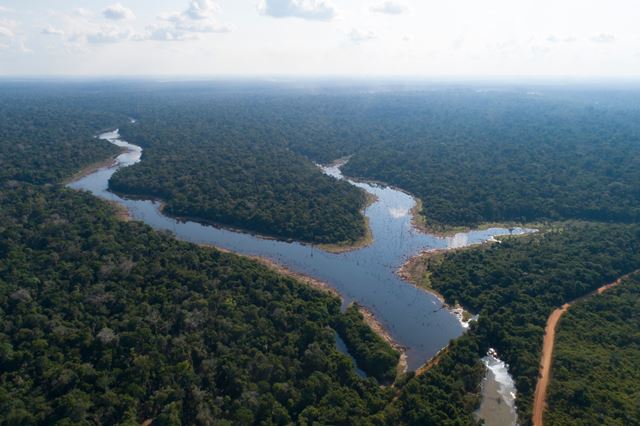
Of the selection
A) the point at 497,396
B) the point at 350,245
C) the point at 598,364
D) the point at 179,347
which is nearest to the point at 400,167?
the point at 350,245

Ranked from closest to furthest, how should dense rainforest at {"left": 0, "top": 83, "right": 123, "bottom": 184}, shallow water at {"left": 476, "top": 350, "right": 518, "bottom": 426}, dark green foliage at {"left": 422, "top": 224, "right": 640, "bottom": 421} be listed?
shallow water at {"left": 476, "top": 350, "right": 518, "bottom": 426} < dark green foliage at {"left": 422, "top": 224, "right": 640, "bottom": 421} < dense rainforest at {"left": 0, "top": 83, "right": 123, "bottom": 184}

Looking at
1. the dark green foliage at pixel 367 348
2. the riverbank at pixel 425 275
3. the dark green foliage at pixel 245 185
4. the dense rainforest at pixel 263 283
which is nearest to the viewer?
the dense rainforest at pixel 263 283

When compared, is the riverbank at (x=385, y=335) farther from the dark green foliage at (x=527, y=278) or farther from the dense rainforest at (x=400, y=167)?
the dense rainforest at (x=400, y=167)

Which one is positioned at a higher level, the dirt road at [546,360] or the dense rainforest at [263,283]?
the dense rainforest at [263,283]

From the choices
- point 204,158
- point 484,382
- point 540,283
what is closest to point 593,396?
point 484,382

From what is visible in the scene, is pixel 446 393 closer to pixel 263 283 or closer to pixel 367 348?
pixel 367 348

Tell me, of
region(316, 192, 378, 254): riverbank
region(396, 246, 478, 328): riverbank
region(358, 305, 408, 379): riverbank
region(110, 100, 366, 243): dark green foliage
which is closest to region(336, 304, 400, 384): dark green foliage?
region(358, 305, 408, 379): riverbank

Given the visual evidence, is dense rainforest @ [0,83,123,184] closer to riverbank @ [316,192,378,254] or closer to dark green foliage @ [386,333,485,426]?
riverbank @ [316,192,378,254]

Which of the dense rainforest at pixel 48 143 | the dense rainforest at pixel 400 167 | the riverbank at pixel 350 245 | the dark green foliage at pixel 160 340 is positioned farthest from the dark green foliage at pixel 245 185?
the dark green foliage at pixel 160 340
